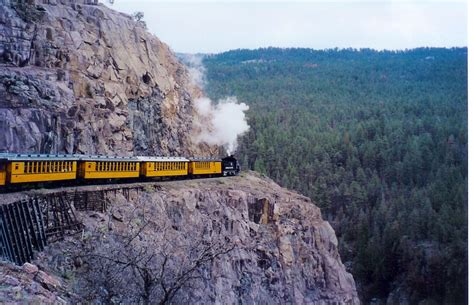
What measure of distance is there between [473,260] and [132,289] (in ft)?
34.0

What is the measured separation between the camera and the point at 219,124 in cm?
5750

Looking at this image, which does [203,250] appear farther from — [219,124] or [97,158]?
[219,124]

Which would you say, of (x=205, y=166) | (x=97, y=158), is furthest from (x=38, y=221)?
(x=205, y=166)

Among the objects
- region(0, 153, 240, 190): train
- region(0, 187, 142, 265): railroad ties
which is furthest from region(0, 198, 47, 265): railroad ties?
region(0, 153, 240, 190): train

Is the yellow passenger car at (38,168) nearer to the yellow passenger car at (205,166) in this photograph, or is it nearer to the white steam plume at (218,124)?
the yellow passenger car at (205,166)

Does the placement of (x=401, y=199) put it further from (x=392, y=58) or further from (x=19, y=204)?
(x=392, y=58)

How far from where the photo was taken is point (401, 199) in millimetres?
75312

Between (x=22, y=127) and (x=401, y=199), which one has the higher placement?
(x=22, y=127)

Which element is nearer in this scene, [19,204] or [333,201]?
[19,204]

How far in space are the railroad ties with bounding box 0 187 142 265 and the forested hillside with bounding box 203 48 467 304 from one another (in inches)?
594

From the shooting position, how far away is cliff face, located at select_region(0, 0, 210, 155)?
31469 millimetres

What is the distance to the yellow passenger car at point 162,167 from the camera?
31.8m

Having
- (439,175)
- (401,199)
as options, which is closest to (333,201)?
(401,199)

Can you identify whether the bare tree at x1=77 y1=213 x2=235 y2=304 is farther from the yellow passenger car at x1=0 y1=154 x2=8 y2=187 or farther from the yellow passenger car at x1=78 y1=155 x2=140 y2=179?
the yellow passenger car at x1=0 y1=154 x2=8 y2=187
